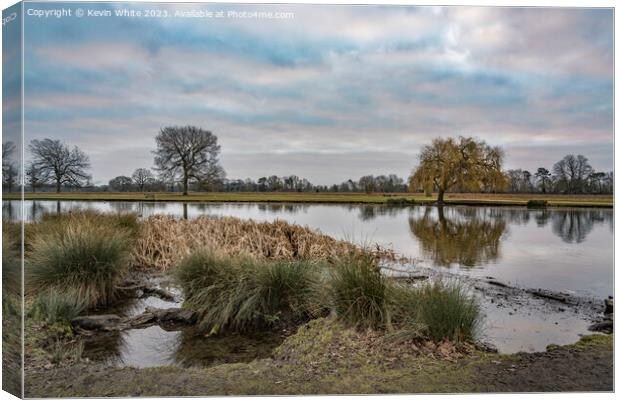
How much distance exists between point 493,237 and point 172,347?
4.76 m

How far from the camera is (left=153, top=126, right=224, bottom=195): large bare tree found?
23.0ft

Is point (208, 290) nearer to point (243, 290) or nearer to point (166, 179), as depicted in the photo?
point (243, 290)

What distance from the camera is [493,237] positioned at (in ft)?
23.6

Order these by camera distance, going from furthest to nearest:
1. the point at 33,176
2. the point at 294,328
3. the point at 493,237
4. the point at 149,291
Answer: the point at 149,291 → the point at 493,237 → the point at 294,328 → the point at 33,176

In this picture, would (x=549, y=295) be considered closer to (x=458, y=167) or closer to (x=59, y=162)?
(x=458, y=167)

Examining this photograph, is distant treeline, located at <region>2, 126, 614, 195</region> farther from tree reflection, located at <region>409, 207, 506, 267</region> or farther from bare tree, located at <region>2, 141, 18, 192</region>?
tree reflection, located at <region>409, 207, 506, 267</region>

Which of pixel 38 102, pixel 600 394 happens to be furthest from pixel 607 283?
pixel 38 102

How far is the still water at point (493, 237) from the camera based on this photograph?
5.32 metres

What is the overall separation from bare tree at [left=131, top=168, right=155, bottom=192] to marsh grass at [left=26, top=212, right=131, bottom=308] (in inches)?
48.4

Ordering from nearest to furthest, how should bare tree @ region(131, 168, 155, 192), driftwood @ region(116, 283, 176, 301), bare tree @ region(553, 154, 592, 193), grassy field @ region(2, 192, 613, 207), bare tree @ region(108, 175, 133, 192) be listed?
bare tree @ region(553, 154, 592, 193)
grassy field @ region(2, 192, 613, 207)
bare tree @ region(108, 175, 133, 192)
bare tree @ region(131, 168, 155, 192)
driftwood @ region(116, 283, 176, 301)

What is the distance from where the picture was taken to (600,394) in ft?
15.1

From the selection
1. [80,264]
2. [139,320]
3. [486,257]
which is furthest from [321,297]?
[80,264]

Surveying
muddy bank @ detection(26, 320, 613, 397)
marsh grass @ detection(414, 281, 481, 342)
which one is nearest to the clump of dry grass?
marsh grass @ detection(414, 281, 481, 342)

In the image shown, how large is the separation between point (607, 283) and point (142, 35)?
18.1 feet
